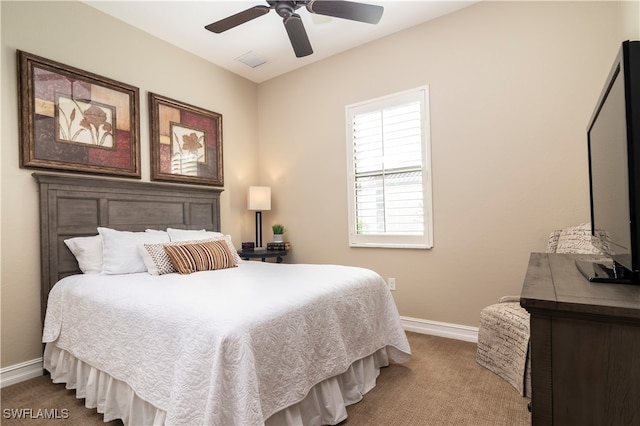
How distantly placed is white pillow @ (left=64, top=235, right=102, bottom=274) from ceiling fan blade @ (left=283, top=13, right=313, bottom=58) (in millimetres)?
2217

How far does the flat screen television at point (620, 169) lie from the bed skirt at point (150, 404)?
1.35 m

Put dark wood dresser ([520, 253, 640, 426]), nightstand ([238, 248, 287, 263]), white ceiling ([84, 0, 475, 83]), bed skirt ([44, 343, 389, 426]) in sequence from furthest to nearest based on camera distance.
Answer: nightstand ([238, 248, 287, 263])
white ceiling ([84, 0, 475, 83])
bed skirt ([44, 343, 389, 426])
dark wood dresser ([520, 253, 640, 426])

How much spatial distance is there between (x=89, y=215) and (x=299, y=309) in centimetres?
216

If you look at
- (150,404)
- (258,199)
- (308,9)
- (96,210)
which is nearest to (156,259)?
(96,210)

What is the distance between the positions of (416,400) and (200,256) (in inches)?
72.1

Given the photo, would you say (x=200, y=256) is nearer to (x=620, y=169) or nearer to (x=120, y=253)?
Result: (x=120, y=253)

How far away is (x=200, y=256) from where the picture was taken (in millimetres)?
2682

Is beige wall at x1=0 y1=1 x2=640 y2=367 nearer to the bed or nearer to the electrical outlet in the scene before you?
the electrical outlet

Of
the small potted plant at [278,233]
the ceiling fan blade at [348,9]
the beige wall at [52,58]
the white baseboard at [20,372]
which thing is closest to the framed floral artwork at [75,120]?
the beige wall at [52,58]

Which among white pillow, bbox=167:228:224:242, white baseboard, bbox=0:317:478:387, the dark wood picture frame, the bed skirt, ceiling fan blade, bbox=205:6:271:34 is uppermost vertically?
ceiling fan blade, bbox=205:6:271:34

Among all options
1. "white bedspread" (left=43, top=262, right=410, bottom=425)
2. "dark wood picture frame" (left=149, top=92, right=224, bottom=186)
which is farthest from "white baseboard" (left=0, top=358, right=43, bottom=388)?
"dark wood picture frame" (left=149, top=92, right=224, bottom=186)

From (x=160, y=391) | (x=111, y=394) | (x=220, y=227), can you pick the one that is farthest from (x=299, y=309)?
(x=220, y=227)

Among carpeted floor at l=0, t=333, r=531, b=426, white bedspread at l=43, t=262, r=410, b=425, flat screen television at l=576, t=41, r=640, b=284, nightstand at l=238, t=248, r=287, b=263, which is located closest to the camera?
flat screen television at l=576, t=41, r=640, b=284

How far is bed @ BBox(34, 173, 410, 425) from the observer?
54.0 inches
